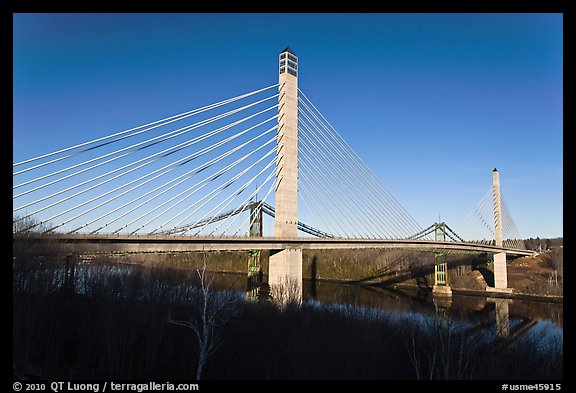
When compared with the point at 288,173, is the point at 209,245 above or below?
below

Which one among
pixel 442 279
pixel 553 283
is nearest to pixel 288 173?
pixel 442 279

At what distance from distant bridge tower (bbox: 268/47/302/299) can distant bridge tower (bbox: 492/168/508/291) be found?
1725 inches

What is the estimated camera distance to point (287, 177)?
1238 inches

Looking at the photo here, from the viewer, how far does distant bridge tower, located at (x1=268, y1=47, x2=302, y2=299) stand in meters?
31.1

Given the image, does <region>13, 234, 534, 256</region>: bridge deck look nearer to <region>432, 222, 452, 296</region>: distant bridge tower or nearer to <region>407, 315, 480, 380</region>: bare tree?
<region>407, 315, 480, 380</region>: bare tree

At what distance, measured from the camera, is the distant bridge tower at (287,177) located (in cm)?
3109

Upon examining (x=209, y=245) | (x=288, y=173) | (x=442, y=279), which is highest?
(x=288, y=173)

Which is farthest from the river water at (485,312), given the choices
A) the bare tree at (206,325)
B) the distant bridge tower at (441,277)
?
the bare tree at (206,325)
